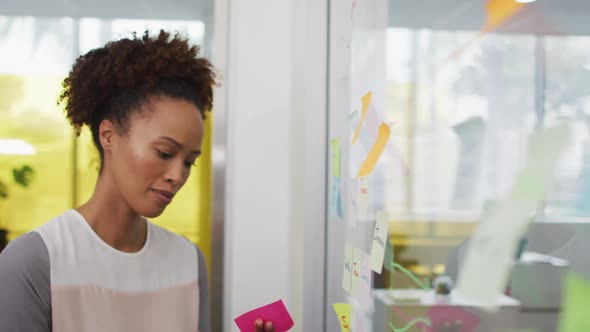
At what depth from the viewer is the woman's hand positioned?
1.33 metres

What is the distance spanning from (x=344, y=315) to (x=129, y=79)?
71 cm

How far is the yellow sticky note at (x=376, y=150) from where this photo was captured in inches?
39.4

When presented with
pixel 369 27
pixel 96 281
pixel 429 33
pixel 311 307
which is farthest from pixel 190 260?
pixel 429 33

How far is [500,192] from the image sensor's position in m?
0.59

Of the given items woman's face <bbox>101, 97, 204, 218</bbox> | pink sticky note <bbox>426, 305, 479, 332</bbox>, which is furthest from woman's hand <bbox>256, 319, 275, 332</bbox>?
Result: pink sticky note <bbox>426, 305, 479, 332</bbox>

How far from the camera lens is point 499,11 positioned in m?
0.60

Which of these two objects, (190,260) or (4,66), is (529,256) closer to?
(190,260)

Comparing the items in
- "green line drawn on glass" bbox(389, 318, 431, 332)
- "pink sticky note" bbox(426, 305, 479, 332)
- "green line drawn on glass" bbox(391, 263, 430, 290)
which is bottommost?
"green line drawn on glass" bbox(389, 318, 431, 332)

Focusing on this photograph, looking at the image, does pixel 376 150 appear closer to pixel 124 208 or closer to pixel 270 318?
pixel 270 318

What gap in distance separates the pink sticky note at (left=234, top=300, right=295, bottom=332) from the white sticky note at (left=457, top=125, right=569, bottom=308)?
703 mm

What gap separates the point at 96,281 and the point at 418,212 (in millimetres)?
813

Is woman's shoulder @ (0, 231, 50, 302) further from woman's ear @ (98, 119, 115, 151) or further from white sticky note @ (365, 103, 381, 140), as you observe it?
white sticky note @ (365, 103, 381, 140)

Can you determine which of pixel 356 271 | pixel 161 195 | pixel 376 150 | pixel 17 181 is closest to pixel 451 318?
pixel 376 150

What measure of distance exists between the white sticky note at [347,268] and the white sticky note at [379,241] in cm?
20
